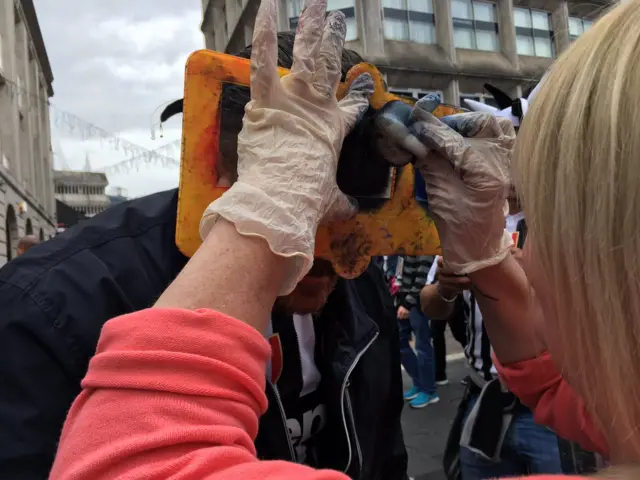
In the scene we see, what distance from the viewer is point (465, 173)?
104cm

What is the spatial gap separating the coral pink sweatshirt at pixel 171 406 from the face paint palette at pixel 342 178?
0.38 m

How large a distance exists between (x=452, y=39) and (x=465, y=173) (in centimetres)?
1761

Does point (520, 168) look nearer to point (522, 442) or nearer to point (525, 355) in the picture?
point (525, 355)

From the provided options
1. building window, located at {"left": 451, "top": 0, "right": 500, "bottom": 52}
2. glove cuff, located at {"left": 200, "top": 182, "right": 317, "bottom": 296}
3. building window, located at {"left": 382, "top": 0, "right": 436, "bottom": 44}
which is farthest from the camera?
building window, located at {"left": 451, "top": 0, "right": 500, "bottom": 52}

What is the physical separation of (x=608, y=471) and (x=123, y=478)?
Answer: 0.57 m

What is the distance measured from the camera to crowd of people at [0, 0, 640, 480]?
1.97 ft

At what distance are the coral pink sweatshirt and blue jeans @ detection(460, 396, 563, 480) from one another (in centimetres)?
166

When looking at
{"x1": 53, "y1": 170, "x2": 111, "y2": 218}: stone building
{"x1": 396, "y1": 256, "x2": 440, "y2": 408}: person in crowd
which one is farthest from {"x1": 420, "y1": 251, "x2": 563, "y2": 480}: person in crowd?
{"x1": 53, "y1": 170, "x2": 111, "y2": 218}: stone building

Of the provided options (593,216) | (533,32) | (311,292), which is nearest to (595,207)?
(593,216)

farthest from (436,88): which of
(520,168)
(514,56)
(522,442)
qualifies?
(520,168)

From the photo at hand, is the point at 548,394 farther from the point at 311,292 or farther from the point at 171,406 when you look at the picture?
the point at 171,406

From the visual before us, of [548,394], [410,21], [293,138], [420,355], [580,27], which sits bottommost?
[420,355]

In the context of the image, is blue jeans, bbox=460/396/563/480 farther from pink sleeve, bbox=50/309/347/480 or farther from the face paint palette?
pink sleeve, bbox=50/309/347/480

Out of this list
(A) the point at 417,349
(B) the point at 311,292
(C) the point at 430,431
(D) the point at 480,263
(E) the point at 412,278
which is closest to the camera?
(D) the point at 480,263
